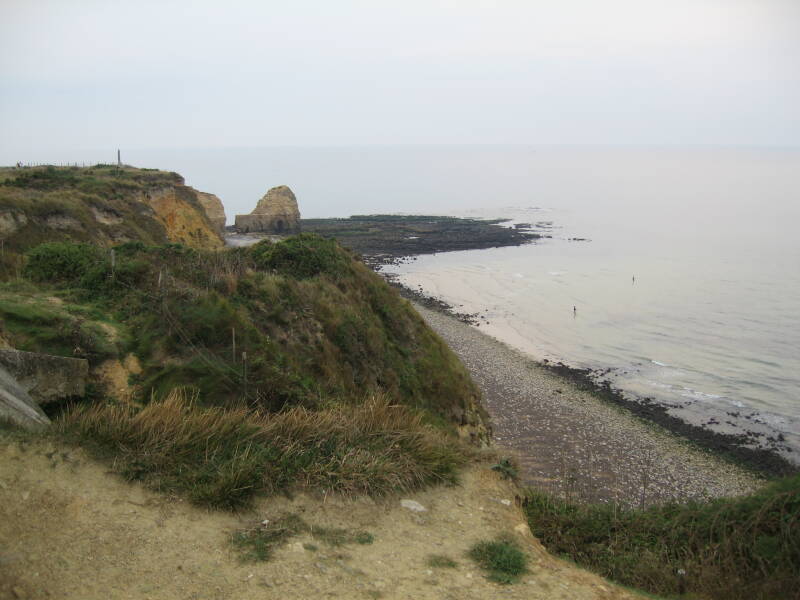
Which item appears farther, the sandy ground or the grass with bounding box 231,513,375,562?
the grass with bounding box 231,513,375,562

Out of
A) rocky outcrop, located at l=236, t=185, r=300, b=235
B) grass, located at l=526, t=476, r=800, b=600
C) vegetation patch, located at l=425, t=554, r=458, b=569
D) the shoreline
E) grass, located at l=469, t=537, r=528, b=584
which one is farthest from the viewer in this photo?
rocky outcrop, located at l=236, t=185, r=300, b=235

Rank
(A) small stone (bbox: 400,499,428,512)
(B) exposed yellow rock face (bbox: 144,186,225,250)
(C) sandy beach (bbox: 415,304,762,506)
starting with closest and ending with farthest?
(A) small stone (bbox: 400,499,428,512) < (C) sandy beach (bbox: 415,304,762,506) < (B) exposed yellow rock face (bbox: 144,186,225,250)

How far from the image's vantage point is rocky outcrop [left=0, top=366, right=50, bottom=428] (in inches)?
268

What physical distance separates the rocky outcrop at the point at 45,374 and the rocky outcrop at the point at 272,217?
6353 centimetres

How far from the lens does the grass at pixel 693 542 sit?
21.5 ft

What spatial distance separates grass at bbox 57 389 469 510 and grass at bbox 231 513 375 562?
5.8 inches

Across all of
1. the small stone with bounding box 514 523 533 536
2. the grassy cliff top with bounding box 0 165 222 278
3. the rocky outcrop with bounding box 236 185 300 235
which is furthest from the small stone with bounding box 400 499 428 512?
the rocky outcrop with bounding box 236 185 300 235

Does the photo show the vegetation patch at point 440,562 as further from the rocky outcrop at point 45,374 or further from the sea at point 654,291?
the sea at point 654,291

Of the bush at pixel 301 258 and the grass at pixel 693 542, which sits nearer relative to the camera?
the grass at pixel 693 542

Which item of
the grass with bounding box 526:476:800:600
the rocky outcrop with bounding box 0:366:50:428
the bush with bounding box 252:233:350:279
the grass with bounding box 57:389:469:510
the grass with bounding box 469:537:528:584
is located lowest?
the grass with bounding box 526:476:800:600

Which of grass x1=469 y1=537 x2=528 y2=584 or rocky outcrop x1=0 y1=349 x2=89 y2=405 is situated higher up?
rocky outcrop x1=0 y1=349 x2=89 y2=405

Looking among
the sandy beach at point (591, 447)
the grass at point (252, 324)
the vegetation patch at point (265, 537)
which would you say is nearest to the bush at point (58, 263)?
the grass at point (252, 324)

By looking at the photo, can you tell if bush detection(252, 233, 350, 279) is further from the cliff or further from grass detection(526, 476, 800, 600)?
grass detection(526, 476, 800, 600)

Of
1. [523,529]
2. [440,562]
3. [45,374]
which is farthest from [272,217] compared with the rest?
[440,562]
